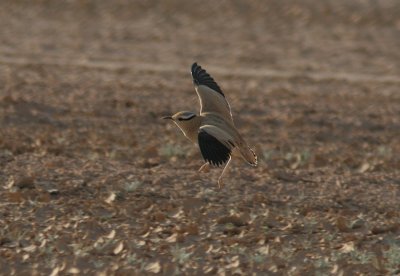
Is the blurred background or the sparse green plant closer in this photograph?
the sparse green plant

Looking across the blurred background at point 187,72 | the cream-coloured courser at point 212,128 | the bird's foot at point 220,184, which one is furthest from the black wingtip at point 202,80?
the blurred background at point 187,72

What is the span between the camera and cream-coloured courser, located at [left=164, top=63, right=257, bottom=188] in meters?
9.43

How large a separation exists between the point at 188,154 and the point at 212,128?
3168 mm

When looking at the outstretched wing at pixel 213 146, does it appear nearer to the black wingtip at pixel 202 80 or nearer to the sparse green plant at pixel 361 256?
the sparse green plant at pixel 361 256

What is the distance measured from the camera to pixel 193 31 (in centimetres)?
2708

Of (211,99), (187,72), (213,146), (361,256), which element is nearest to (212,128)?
Answer: (213,146)

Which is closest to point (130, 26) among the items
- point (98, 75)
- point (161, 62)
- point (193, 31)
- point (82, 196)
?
point (193, 31)

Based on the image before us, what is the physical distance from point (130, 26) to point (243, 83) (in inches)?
312

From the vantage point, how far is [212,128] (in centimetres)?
977

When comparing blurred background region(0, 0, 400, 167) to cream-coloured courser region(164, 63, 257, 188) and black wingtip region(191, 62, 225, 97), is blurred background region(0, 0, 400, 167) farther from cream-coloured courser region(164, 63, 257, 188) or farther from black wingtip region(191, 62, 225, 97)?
cream-coloured courser region(164, 63, 257, 188)

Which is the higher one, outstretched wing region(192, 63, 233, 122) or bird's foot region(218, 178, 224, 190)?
outstretched wing region(192, 63, 233, 122)

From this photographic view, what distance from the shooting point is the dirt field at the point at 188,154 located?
356 inches

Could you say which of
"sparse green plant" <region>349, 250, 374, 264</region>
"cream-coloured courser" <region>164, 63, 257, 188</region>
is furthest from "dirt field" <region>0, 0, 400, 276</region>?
"cream-coloured courser" <region>164, 63, 257, 188</region>

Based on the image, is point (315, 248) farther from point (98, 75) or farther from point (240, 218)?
point (98, 75)
